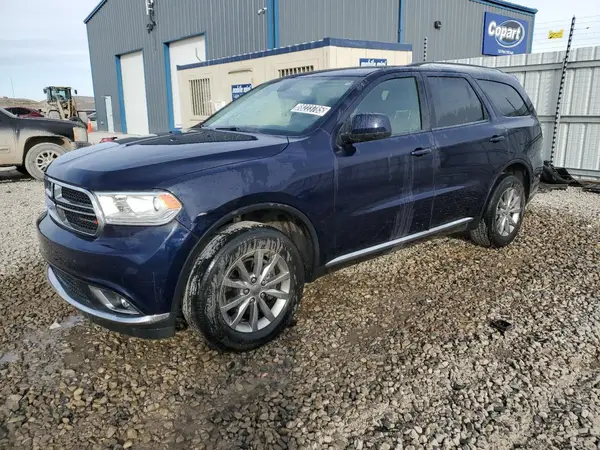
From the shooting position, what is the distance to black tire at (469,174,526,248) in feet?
15.1

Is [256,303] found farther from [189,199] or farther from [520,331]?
[520,331]

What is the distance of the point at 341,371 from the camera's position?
2809mm

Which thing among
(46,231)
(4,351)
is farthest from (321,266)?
(4,351)

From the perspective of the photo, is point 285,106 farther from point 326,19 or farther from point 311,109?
point 326,19

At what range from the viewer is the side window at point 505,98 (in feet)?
15.2

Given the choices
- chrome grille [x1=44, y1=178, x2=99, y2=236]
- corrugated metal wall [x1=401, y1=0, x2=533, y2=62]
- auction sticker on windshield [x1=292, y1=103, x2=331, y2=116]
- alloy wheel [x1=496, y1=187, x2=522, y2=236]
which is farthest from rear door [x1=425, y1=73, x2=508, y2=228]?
corrugated metal wall [x1=401, y1=0, x2=533, y2=62]

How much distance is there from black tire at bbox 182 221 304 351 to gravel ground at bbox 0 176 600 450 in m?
0.15

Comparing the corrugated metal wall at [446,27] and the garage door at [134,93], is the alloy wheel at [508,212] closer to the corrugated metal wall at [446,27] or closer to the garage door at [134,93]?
the corrugated metal wall at [446,27]

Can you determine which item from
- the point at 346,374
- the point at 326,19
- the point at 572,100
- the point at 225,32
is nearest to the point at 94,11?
the point at 225,32

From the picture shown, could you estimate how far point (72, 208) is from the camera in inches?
111

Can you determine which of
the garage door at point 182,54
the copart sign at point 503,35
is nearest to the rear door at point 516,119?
the garage door at point 182,54

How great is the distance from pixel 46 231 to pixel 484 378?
275cm

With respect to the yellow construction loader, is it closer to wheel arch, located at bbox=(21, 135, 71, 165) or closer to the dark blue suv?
wheel arch, located at bbox=(21, 135, 71, 165)

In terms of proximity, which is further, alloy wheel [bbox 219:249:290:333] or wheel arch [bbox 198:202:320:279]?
alloy wheel [bbox 219:249:290:333]
